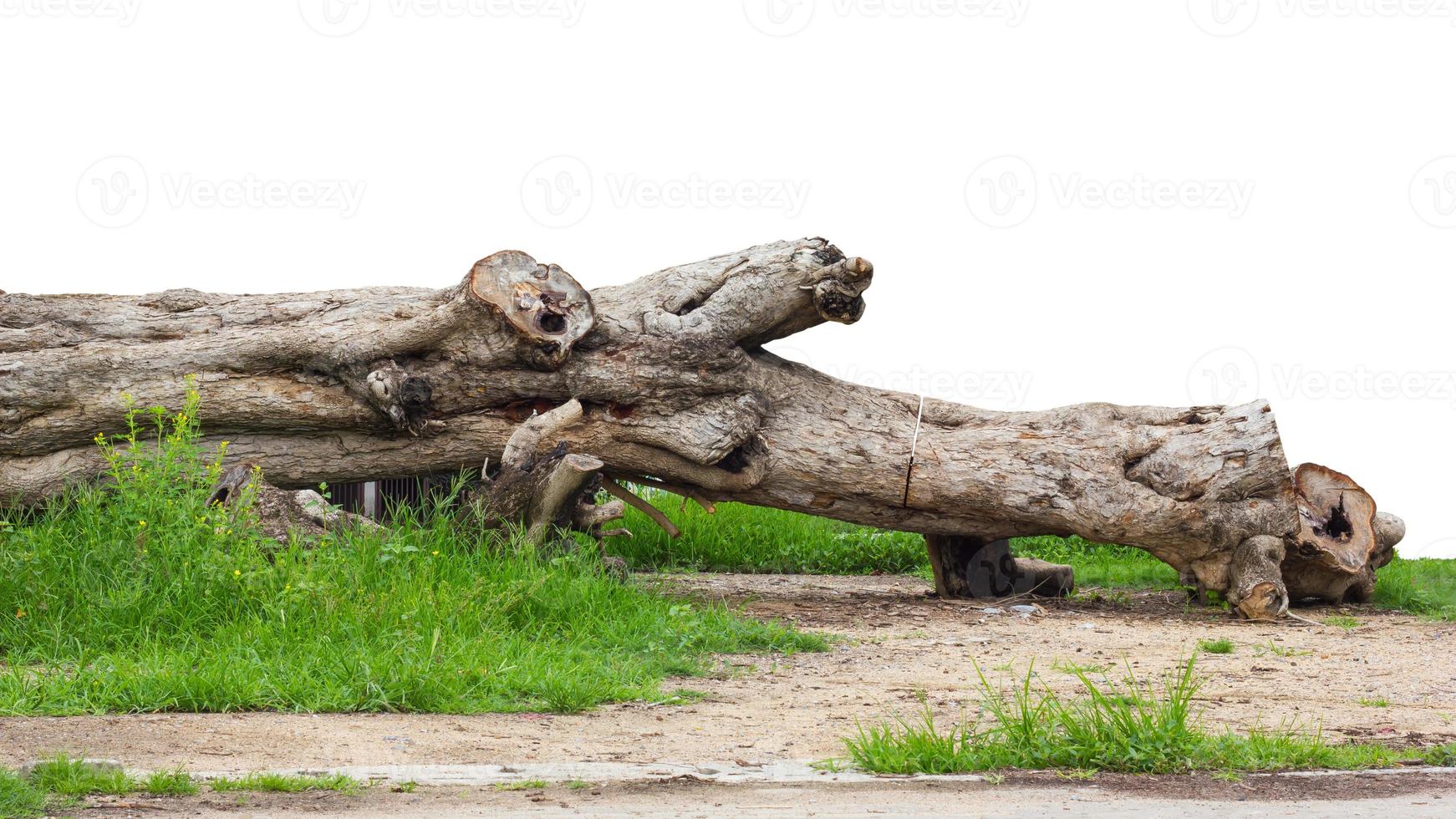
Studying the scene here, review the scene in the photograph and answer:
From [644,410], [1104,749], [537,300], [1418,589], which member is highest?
[537,300]

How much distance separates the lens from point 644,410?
9.17 m

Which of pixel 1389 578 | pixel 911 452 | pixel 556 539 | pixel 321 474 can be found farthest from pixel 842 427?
pixel 1389 578

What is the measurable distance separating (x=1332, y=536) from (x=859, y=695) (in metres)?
5.49

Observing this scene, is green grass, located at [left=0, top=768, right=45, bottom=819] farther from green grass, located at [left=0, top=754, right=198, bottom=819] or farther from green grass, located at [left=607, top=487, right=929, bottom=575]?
green grass, located at [left=607, top=487, right=929, bottom=575]

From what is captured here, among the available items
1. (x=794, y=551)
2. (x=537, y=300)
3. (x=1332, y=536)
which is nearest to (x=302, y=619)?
(x=537, y=300)

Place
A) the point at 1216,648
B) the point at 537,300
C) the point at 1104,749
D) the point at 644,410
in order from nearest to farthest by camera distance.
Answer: the point at 1104,749
the point at 1216,648
the point at 537,300
the point at 644,410

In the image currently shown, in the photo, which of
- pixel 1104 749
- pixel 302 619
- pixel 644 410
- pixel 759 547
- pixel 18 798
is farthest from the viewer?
pixel 759 547

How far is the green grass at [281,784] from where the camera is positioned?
4.63 m

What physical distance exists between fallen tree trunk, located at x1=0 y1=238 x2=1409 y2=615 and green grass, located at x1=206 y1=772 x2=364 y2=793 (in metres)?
3.87

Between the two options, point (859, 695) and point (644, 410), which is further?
point (644, 410)

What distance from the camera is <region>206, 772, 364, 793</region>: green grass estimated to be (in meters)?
4.63

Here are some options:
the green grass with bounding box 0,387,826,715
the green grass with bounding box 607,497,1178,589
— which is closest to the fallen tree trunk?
the green grass with bounding box 0,387,826,715

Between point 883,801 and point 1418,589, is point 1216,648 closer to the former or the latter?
point 1418,589

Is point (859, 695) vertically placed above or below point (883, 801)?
below
